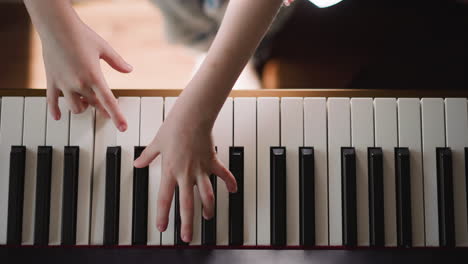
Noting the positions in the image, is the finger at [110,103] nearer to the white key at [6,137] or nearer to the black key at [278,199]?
the white key at [6,137]

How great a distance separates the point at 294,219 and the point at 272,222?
5 centimetres

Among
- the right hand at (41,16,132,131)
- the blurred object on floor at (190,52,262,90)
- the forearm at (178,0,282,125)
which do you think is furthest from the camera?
the blurred object on floor at (190,52,262,90)

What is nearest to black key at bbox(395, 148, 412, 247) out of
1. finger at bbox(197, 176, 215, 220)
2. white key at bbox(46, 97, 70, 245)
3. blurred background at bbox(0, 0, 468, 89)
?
blurred background at bbox(0, 0, 468, 89)

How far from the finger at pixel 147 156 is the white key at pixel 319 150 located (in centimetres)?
34

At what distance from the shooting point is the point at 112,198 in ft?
2.96

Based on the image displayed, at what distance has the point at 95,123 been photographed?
0.94 metres

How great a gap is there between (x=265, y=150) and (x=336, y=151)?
0.16m

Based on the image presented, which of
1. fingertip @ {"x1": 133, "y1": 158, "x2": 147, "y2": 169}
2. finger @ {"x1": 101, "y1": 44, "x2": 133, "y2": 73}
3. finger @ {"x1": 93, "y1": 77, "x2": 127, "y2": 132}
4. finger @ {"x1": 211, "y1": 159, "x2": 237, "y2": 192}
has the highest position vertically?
finger @ {"x1": 101, "y1": 44, "x2": 133, "y2": 73}

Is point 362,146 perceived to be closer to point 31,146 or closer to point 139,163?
point 139,163

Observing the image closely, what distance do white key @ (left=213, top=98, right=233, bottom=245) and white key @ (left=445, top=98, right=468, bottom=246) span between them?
502 millimetres

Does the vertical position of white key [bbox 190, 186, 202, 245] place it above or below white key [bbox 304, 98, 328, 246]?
below

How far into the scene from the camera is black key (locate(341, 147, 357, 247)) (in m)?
0.91

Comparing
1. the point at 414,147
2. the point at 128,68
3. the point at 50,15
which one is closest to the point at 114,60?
the point at 128,68

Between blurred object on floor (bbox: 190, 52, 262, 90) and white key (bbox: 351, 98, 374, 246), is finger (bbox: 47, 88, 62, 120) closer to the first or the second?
blurred object on floor (bbox: 190, 52, 262, 90)
